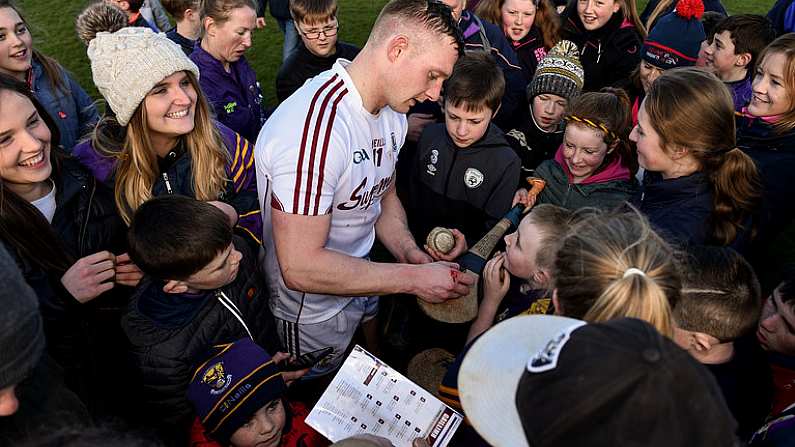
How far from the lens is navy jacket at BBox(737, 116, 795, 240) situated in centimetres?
288

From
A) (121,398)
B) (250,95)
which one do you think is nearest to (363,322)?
(121,398)

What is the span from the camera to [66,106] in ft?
10.9

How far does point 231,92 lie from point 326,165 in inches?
78.8

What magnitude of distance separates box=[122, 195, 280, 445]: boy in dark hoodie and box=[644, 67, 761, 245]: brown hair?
77.2 inches

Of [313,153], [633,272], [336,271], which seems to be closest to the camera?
[633,272]

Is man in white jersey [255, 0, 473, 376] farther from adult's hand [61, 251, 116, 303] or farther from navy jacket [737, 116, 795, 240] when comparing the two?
navy jacket [737, 116, 795, 240]

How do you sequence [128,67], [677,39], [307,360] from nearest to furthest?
[128,67], [307,360], [677,39]

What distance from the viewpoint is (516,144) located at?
3668 mm

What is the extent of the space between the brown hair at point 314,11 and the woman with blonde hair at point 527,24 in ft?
4.52

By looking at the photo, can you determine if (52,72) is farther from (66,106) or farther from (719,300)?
(719,300)

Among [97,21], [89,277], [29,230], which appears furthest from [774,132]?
[97,21]

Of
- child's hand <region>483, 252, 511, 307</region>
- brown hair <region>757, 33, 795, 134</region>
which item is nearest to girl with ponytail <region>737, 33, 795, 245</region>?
brown hair <region>757, 33, 795, 134</region>

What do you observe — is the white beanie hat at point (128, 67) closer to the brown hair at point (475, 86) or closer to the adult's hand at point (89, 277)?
the adult's hand at point (89, 277)

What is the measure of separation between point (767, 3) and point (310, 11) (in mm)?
7758
